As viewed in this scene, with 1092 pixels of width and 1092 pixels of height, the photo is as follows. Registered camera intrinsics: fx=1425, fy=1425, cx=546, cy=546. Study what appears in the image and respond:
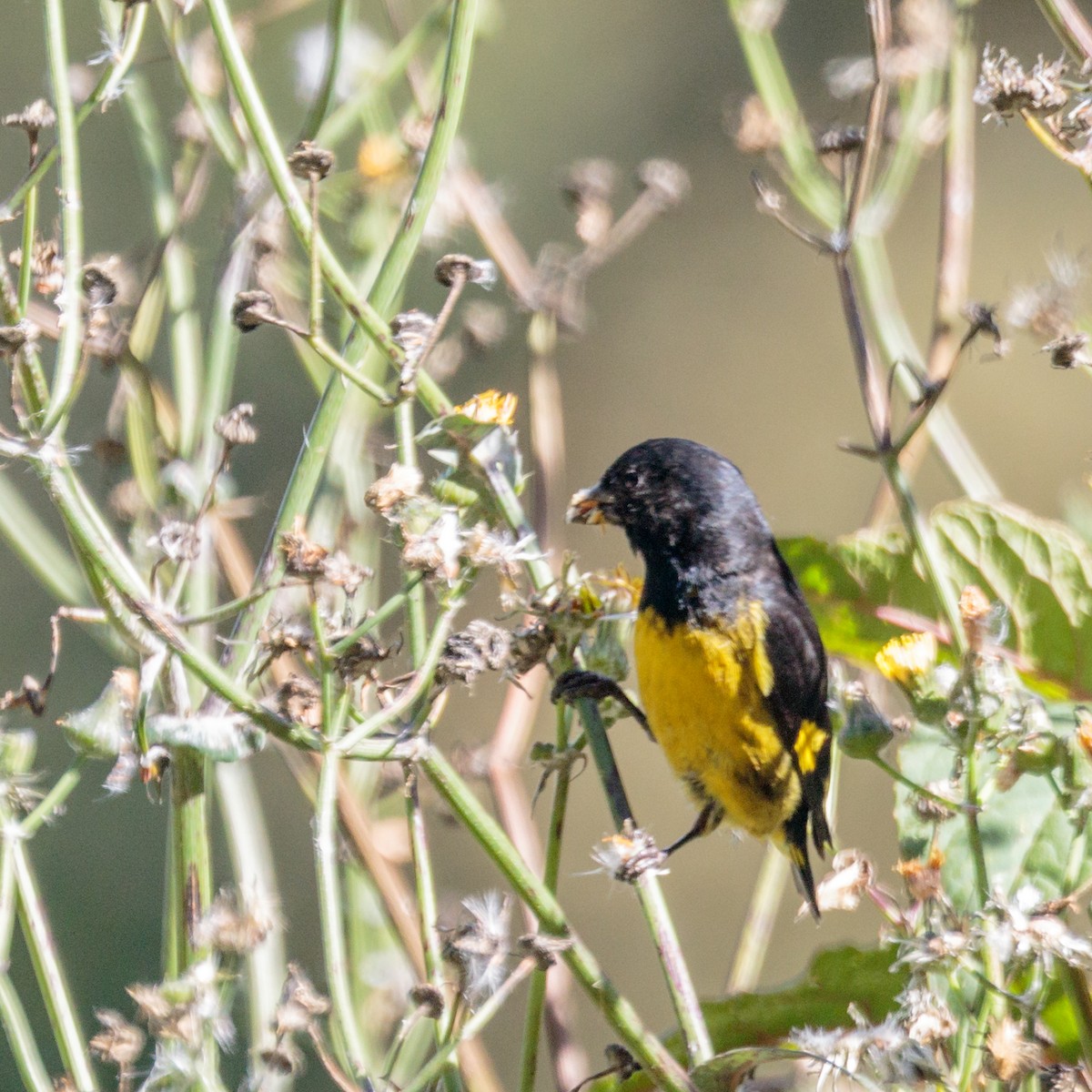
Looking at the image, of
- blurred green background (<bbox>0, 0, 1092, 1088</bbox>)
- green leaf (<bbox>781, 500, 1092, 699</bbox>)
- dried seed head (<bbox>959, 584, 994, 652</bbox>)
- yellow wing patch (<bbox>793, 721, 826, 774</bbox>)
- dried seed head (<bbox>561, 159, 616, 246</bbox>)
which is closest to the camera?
dried seed head (<bbox>959, 584, 994, 652</bbox>)

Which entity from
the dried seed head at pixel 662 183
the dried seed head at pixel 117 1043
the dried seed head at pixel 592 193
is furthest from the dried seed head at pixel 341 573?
the dried seed head at pixel 662 183

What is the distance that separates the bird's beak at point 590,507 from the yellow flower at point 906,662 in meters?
0.66

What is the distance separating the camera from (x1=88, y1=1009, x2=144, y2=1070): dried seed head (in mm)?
1000

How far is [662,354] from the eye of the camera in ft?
16.8

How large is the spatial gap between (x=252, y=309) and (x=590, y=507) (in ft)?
2.78

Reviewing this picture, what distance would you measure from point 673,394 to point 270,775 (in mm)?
2014

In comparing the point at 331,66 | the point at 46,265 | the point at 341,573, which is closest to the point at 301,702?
the point at 341,573

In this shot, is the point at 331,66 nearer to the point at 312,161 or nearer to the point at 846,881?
the point at 312,161

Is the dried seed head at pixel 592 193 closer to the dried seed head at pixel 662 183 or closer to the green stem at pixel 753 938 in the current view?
the dried seed head at pixel 662 183

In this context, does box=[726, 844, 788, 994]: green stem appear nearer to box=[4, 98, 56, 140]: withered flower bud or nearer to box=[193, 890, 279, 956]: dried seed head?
box=[193, 890, 279, 956]: dried seed head

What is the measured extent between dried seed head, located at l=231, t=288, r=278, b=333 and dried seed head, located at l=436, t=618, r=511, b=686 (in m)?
0.28

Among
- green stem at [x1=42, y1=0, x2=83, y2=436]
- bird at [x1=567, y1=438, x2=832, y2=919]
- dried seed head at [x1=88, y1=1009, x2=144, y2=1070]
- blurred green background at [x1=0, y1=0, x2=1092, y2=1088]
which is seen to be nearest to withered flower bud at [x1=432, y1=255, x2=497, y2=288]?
green stem at [x1=42, y1=0, x2=83, y2=436]

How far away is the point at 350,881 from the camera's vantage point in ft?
4.41

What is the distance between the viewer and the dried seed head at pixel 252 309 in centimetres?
106
